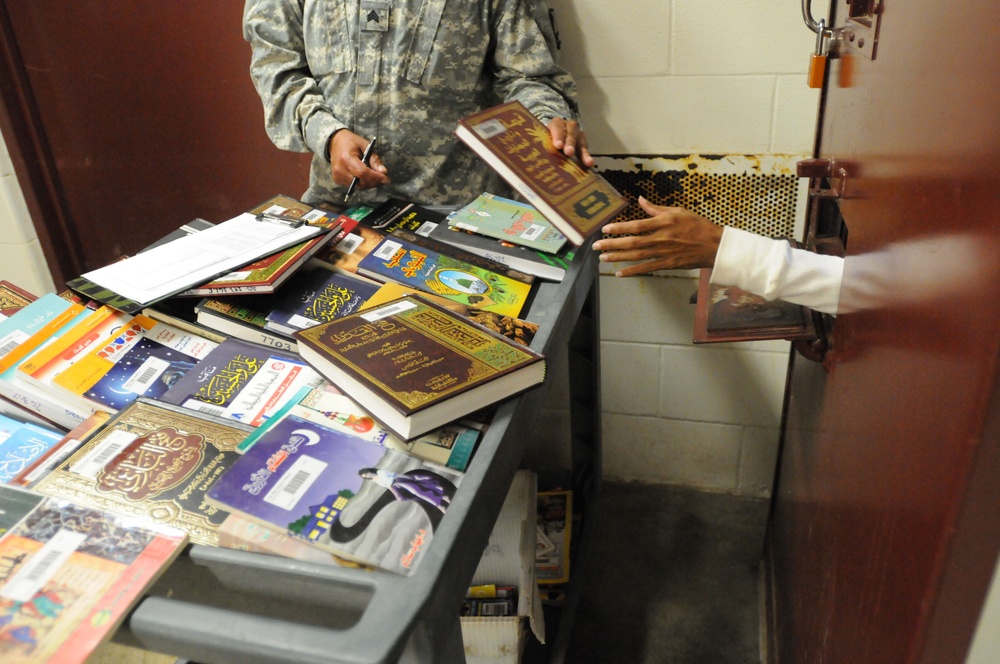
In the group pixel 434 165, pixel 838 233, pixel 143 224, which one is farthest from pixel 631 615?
pixel 143 224

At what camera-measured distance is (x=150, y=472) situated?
774mm

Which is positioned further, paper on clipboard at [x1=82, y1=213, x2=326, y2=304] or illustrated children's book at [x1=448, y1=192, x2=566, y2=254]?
illustrated children's book at [x1=448, y1=192, x2=566, y2=254]

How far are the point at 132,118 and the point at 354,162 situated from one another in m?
1.13

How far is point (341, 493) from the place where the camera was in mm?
727

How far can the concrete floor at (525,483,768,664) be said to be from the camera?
65.5 inches

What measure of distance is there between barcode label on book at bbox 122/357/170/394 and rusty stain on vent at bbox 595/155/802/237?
1.17 metres

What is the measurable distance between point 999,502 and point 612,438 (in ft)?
5.60

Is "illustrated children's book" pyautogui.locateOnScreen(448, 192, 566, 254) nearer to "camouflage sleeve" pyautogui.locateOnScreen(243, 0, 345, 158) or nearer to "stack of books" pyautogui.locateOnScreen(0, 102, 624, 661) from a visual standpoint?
"stack of books" pyautogui.locateOnScreen(0, 102, 624, 661)

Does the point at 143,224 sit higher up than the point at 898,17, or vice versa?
the point at 898,17

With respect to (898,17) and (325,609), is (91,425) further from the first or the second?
(898,17)

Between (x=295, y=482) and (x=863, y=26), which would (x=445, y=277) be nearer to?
(x=295, y=482)

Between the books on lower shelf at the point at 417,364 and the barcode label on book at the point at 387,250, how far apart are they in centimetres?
20

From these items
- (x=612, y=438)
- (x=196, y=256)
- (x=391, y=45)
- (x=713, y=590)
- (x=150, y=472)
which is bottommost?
(x=713, y=590)

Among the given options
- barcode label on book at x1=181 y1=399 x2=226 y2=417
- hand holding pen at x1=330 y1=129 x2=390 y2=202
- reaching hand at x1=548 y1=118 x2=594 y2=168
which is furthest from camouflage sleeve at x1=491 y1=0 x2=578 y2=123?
barcode label on book at x1=181 y1=399 x2=226 y2=417
